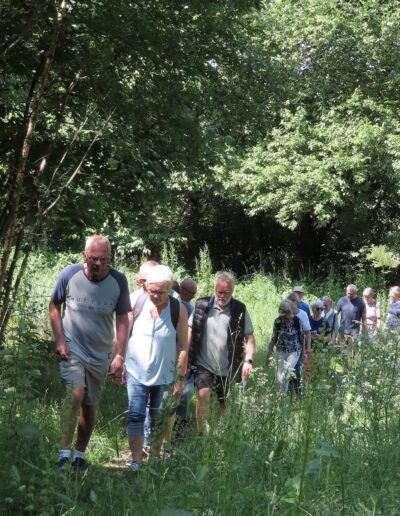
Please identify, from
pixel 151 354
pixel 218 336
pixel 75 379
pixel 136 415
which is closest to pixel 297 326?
pixel 218 336

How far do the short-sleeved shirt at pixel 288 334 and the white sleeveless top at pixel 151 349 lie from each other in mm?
3145

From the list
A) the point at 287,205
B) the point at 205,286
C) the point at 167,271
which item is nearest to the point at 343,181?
the point at 287,205

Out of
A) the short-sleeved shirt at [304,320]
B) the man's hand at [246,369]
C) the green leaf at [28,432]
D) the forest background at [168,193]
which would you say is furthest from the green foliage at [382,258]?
the green leaf at [28,432]

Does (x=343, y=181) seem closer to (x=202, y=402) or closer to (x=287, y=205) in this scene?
(x=287, y=205)

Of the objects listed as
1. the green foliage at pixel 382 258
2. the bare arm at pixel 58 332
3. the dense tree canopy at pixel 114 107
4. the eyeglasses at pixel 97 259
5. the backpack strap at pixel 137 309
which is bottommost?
the bare arm at pixel 58 332

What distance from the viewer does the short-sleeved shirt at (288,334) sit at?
908 centimetres

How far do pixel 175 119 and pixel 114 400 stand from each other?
143 inches

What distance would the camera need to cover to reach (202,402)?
6898 mm

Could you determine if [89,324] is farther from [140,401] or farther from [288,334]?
[288,334]

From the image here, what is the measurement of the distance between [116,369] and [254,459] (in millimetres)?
1775

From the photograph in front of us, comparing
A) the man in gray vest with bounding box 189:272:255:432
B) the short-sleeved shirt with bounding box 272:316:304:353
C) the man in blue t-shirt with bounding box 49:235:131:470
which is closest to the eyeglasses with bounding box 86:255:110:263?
the man in blue t-shirt with bounding box 49:235:131:470

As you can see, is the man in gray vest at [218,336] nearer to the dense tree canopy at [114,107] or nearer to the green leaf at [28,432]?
the dense tree canopy at [114,107]

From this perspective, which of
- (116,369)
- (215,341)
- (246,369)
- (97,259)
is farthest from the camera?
(215,341)

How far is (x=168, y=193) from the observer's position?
999cm
